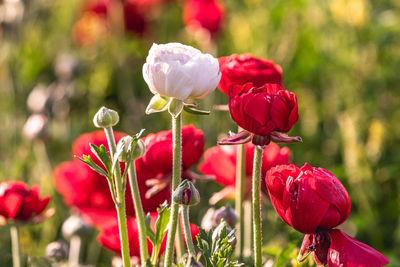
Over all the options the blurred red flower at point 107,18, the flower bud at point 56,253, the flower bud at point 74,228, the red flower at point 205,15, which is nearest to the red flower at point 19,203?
the flower bud at point 56,253

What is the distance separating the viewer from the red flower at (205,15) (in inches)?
63.5

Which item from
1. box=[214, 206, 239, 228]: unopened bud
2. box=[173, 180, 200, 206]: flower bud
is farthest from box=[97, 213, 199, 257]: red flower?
box=[173, 180, 200, 206]: flower bud

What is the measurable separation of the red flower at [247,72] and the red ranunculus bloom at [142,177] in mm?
73

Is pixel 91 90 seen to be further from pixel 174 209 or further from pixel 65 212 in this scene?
pixel 174 209

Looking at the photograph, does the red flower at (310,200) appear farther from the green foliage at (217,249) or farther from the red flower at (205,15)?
the red flower at (205,15)

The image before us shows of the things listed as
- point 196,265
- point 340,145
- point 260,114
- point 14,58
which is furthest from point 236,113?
point 14,58

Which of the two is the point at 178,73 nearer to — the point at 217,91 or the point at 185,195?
the point at 185,195

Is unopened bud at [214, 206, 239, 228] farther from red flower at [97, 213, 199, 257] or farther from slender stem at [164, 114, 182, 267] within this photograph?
slender stem at [164, 114, 182, 267]

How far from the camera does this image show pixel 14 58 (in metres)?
1.66

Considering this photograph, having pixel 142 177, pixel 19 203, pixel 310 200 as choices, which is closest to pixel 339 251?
pixel 310 200

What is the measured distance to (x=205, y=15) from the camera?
1615 mm

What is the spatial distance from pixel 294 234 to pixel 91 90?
46.7 inches

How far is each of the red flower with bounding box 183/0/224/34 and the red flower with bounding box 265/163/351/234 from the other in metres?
1.15

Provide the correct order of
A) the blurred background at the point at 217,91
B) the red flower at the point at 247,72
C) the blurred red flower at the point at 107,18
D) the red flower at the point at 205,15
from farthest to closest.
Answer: the blurred red flower at the point at 107,18
the red flower at the point at 205,15
the blurred background at the point at 217,91
the red flower at the point at 247,72
